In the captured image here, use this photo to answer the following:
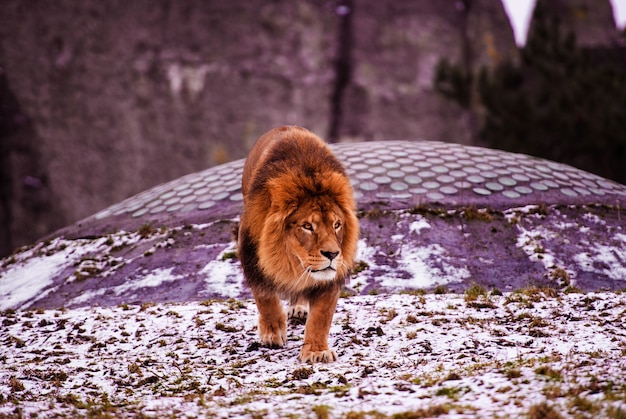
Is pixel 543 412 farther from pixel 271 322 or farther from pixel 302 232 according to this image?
pixel 271 322

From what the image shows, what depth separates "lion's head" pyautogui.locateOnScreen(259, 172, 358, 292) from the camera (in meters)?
4.65

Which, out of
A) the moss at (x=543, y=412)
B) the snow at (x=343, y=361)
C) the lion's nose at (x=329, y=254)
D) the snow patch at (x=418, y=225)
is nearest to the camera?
the moss at (x=543, y=412)

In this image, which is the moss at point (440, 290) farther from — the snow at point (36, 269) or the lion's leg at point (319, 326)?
the snow at point (36, 269)

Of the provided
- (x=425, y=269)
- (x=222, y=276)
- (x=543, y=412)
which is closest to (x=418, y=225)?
(x=425, y=269)

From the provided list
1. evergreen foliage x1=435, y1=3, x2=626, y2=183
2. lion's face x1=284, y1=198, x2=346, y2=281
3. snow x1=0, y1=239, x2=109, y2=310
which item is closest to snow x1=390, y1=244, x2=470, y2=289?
lion's face x1=284, y1=198, x2=346, y2=281

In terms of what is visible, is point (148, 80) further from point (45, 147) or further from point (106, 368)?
point (106, 368)

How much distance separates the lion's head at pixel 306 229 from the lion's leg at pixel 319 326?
13cm

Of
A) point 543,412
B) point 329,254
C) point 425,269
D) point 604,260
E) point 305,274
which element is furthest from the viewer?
point 604,260

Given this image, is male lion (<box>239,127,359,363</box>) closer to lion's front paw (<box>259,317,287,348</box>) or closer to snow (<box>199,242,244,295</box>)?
lion's front paw (<box>259,317,287,348</box>)

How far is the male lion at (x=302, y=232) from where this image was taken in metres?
4.69

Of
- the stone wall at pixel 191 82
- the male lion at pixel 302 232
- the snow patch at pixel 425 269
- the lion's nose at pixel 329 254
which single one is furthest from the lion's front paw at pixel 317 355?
the stone wall at pixel 191 82

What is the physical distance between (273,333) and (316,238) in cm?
105

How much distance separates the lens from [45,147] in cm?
1645

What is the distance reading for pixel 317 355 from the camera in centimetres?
490
